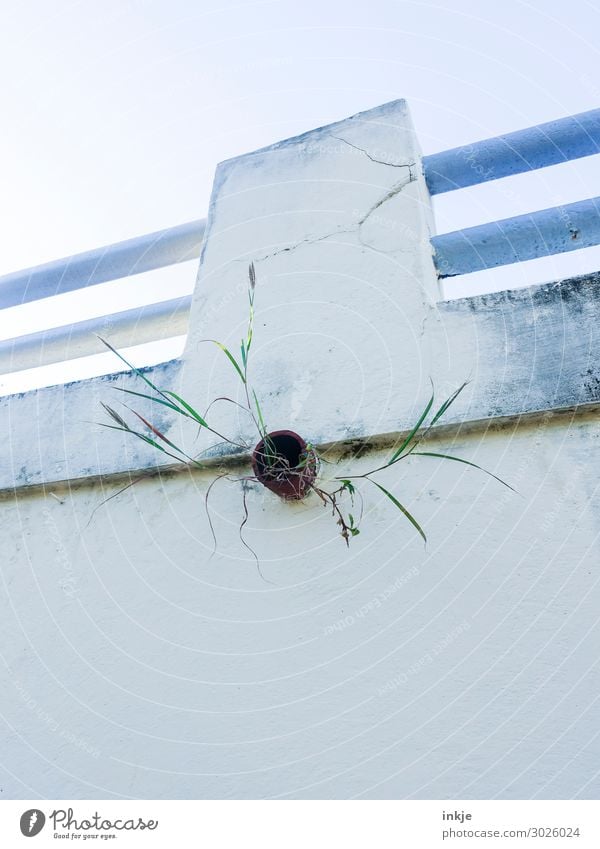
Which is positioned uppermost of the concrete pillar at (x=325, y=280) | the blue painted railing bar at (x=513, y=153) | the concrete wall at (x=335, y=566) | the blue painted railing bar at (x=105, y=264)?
the blue painted railing bar at (x=513, y=153)

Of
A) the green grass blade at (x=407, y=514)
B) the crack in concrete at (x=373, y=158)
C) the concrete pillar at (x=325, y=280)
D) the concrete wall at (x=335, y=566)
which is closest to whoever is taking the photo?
the concrete wall at (x=335, y=566)

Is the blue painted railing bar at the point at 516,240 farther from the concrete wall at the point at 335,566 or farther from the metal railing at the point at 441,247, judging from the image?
the concrete wall at the point at 335,566

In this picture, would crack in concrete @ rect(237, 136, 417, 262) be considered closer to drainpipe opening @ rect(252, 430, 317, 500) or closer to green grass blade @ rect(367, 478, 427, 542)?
drainpipe opening @ rect(252, 430, 317, 500)

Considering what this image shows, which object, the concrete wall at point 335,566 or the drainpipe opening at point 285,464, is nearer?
the concrete wall at point 335,566

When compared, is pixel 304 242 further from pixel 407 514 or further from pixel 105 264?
pixel 407 514

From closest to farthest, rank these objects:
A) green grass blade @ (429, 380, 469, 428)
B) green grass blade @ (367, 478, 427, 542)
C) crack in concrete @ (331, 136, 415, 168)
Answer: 1. green grass blade @ (367, 478, 427, 542)
2. green grass blade @ (429, 380, 469, 428)
3. crack in concrete @ (331, 136, 415, 168)

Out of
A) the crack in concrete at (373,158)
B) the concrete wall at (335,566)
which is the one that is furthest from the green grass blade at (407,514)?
the crack in concrete at (373,158)

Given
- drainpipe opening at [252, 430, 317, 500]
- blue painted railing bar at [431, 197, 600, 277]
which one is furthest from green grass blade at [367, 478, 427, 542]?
blue painted railing bar at [431, 197, 600, 277]
